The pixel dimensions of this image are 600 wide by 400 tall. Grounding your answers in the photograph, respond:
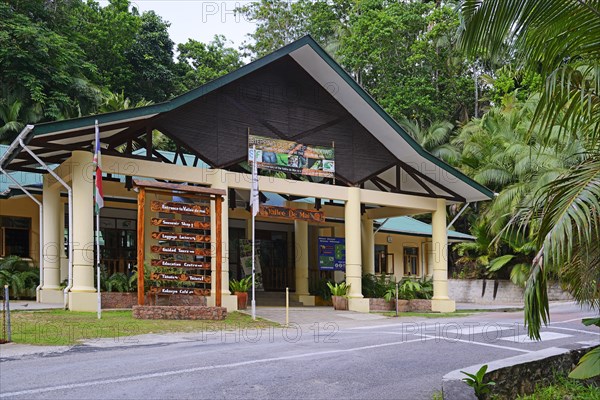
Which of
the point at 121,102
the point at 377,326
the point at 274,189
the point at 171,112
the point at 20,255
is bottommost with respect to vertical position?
the point at 377,326

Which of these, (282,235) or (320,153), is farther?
(282,235)

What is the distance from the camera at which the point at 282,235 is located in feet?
97.4

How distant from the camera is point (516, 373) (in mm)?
8664

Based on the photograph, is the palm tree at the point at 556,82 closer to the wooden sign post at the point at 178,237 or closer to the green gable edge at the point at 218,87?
the wooden sign post at the point at 178,237

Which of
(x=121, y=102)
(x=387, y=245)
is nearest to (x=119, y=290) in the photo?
(x=387, y=245)

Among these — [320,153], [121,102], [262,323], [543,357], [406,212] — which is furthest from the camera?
[121,102]

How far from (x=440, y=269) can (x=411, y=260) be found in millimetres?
11059

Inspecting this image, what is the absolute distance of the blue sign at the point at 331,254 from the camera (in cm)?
2606

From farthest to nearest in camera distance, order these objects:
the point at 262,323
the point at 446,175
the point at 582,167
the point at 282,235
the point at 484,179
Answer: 1. the point at 484,179
2. the point at 282,235
3. the point at 446,175
4. the point at 262,323
5. the point at 582,167

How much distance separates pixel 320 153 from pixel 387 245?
12.9 metres

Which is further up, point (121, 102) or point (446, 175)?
point (121, 102)

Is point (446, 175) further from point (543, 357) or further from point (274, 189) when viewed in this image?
point (543, 357)

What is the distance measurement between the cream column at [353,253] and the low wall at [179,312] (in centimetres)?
645

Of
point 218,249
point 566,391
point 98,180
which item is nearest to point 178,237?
point 218,249
